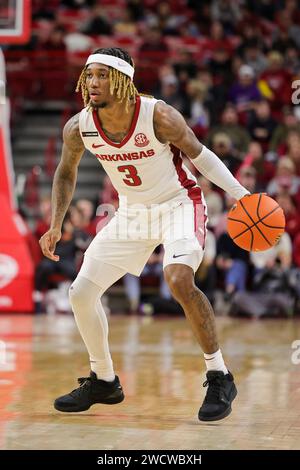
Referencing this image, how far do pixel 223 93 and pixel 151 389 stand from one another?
976cm

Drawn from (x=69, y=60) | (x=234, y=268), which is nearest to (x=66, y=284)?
(x=234, y=268)

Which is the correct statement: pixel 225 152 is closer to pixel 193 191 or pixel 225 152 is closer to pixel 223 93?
pixel 223 93

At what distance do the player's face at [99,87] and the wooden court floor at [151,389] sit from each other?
190 cm

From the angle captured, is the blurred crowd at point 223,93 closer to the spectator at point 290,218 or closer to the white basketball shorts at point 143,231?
the spectator at point 290,218

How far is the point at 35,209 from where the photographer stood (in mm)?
14711

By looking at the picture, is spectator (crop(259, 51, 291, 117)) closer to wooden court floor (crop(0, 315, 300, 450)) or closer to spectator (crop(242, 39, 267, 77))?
spectator (crop(242, 39, 267, 77))

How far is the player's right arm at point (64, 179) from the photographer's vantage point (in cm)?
549

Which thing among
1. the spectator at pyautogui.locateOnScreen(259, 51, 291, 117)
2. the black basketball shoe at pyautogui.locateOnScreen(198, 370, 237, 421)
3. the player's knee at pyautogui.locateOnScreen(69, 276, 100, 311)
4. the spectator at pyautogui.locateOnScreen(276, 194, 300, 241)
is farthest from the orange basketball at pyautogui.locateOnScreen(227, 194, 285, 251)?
the spectator at pyautogui.locateOnScreen(259, 51, 291, 117)

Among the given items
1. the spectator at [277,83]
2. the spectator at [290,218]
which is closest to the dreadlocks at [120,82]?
the spectator at [290,218]

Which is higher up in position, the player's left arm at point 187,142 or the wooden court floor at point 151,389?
the player's left arm at point 187,142

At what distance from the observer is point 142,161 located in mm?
5398

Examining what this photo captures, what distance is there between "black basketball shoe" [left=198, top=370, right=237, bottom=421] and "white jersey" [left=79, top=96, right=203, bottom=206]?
3.62ft

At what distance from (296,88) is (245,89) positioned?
44.0 inches

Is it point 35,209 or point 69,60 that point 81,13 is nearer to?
point 69,60
